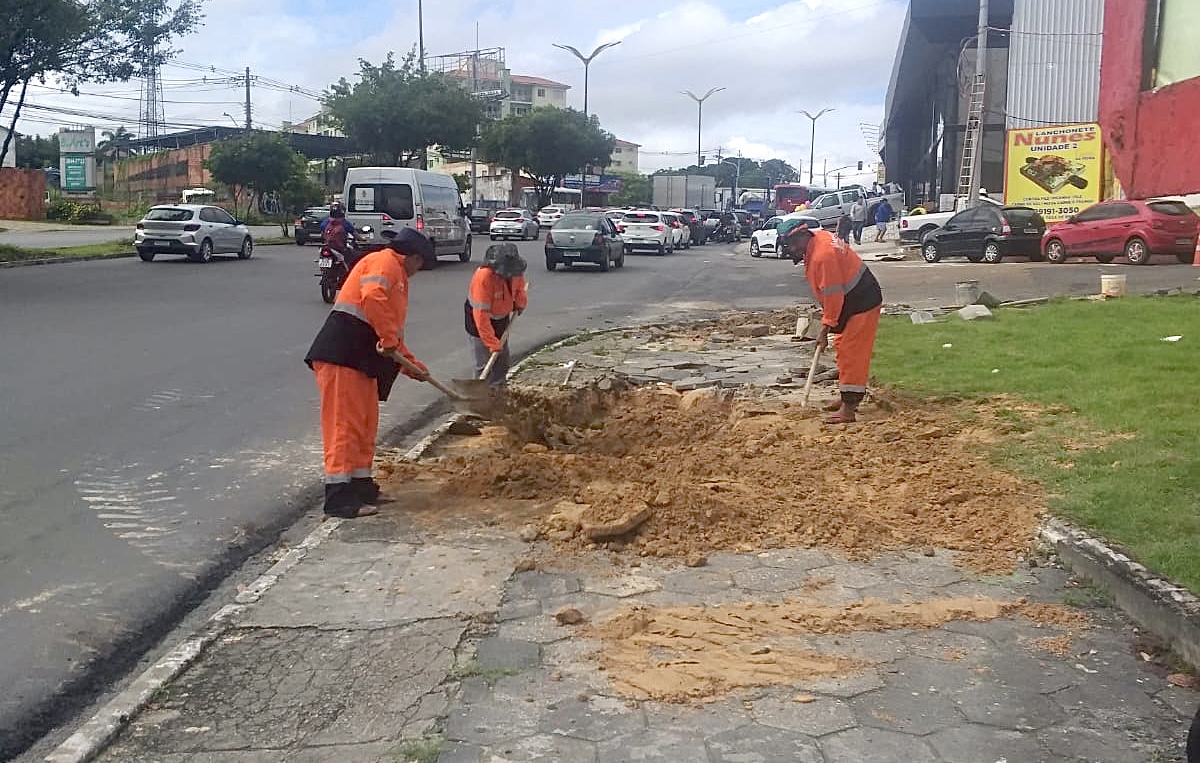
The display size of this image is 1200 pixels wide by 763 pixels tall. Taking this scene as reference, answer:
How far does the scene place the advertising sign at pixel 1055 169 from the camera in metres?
30.4

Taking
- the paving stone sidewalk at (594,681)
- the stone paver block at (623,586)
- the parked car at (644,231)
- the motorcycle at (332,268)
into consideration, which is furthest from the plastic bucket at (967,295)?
the parked car at (644,231)

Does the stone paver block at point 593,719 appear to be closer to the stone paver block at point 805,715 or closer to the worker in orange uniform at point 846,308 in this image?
the stone paver block at point 805,715

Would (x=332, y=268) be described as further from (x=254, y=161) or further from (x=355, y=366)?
(x=254, y=161)

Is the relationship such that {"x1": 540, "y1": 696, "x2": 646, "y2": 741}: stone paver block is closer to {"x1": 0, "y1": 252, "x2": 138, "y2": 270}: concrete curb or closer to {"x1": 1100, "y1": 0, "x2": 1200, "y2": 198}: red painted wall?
{"x1": 0, "y1": 252, "x2": 138, "y2": 270}: concrete curb

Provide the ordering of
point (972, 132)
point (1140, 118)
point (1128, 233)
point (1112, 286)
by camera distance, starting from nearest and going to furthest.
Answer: point (1112, 286) → point (1128, 233) → point (1140, 118) → point (972, 132)

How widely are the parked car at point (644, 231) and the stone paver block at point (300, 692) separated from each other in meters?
A: 31.1

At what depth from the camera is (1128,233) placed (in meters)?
23.2

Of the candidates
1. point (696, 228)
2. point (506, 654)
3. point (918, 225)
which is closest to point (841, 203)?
point (696, 228)

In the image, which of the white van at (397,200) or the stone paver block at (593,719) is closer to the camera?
the stone paver block at (593,719)

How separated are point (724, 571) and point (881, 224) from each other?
3748 centimetres

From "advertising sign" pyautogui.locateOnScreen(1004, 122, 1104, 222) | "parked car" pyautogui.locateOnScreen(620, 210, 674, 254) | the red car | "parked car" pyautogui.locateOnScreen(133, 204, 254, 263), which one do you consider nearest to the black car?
the red car

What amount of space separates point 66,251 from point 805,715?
92.7ft

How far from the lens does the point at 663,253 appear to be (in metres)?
36.4

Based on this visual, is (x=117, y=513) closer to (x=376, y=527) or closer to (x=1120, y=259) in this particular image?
(x=376, y=527)
